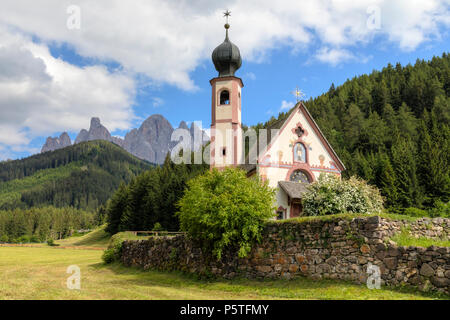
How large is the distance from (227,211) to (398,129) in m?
74.3

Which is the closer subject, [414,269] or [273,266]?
[414,269]

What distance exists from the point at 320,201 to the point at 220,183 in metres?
6.85

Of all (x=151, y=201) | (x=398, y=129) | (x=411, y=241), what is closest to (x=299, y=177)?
(x=411, y=241)

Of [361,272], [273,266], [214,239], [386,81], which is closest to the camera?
[361,272]

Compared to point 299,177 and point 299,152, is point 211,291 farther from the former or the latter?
A: point 299,152

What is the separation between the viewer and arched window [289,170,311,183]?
31.6 meters

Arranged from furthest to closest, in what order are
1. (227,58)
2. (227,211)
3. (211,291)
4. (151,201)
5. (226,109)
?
1. (151,201)
2. (227,58)
3. (226,109)
4. (227,211)
5. (211,291)

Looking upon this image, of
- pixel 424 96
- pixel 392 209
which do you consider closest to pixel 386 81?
pixel 424 96

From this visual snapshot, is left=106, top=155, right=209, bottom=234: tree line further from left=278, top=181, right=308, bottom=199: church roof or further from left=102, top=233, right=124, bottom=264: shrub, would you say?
left=278, top=181, right=308, bottom=199: church roof

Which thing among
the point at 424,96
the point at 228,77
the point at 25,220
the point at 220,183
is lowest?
the point at 25,220

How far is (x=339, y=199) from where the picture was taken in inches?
856
